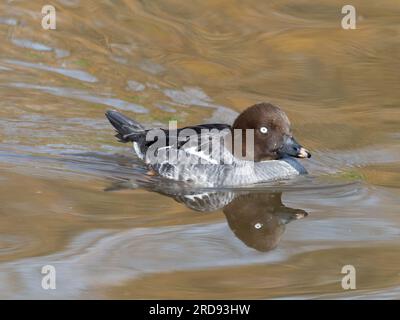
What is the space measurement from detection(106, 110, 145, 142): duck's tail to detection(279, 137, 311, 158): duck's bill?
5.93ft

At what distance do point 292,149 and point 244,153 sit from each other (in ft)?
2.06

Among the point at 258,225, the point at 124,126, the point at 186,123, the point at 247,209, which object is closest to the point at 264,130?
the point at 247,209

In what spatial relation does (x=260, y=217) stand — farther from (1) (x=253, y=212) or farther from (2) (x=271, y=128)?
(2) (x=271, y=128)

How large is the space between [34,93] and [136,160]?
7.00 ft

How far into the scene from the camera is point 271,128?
10.6 m

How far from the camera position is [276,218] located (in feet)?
31.3

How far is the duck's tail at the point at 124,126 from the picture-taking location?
37.7 ft

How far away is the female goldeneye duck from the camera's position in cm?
1060

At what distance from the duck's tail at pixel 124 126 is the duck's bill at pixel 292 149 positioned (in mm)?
1807

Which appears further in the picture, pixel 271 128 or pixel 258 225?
pixel 271 128

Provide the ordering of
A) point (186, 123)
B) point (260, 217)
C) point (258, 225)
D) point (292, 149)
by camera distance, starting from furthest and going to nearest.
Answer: point (186, 123) < point (292, 149) < point (260, 217) < point (258, 225)

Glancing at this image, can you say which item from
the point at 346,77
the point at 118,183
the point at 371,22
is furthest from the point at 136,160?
the point at 371,22

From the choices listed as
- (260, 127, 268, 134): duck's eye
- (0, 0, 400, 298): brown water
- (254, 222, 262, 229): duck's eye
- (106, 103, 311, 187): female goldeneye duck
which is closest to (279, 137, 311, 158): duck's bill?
(106, 103, 311, 187): female goldeneye duck

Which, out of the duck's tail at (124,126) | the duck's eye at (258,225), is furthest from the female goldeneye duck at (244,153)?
the duck's eye at (258,225)
